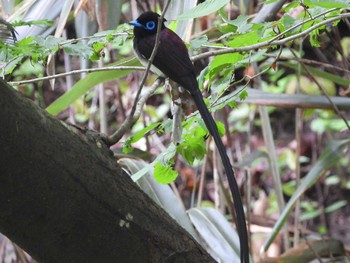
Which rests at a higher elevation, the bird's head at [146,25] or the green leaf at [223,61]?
the bird's head at [146,25]

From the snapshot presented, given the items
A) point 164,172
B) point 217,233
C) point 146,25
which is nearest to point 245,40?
point 164,172

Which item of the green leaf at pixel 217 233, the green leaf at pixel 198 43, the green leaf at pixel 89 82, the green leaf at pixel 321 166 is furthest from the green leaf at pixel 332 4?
the green leaf at pixel 321 166

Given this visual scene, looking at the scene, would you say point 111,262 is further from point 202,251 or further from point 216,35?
point 216,35

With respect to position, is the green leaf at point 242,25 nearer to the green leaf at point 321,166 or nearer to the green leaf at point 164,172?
the green leaf at point 164,172

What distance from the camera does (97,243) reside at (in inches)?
43.3

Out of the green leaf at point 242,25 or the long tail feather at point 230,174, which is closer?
the long tail feather at point 230,174

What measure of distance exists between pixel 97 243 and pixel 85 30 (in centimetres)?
142

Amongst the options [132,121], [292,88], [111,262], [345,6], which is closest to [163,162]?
[132,121]

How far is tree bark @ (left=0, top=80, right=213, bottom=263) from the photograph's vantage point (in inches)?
39.0

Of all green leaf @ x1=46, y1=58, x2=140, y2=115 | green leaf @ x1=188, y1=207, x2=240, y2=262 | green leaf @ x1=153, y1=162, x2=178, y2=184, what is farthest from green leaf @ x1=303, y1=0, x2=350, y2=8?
green leaf @ x1=188, y1=207, x2=240, y2=262

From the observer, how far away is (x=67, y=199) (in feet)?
3.43

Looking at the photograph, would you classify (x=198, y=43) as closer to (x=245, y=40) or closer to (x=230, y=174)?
(x=245, y=40)

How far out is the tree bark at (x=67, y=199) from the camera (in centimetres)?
99

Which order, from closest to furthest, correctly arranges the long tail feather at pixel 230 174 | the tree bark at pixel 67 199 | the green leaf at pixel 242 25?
the tree bark at pixel 67 199 < the long tail feather at pixel 230 174 < the green leaf at pixel 242 25
